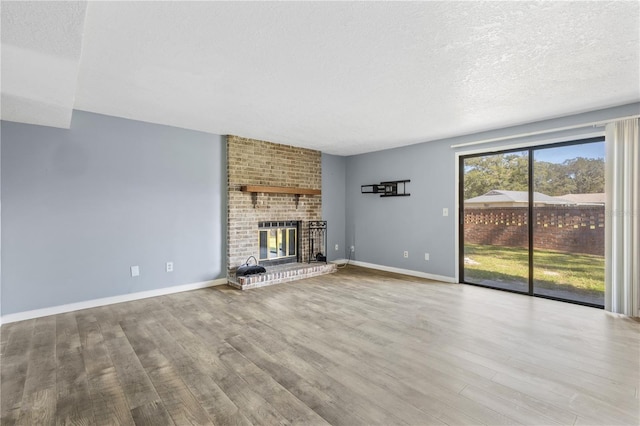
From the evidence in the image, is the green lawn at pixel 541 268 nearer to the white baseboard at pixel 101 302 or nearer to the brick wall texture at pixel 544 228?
the brick wall texture at pixel 544 228

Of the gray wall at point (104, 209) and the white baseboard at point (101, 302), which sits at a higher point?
the gray wall at point (104, 209)

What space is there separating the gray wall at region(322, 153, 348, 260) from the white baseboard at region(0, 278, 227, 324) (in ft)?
8.03

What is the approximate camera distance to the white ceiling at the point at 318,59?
1.68m

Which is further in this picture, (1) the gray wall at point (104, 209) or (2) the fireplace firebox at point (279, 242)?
(2) the fireplace firebox at point (279, 242)

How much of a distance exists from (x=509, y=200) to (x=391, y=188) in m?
1.89

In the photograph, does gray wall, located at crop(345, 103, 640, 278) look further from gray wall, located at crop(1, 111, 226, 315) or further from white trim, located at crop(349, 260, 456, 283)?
gray wall, located at crop(1, 111, 226, 315)

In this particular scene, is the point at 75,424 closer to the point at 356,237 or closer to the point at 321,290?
the point at 321,290

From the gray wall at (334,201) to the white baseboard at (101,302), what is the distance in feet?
8.03

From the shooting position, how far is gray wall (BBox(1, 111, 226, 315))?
124 inches

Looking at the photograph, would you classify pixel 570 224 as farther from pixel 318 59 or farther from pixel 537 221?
pixel 318 59

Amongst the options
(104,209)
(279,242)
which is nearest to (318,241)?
(279,242)

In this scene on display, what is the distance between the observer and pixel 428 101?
3.13m

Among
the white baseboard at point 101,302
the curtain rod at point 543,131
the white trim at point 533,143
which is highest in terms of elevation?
the curtain rod at point 543,131

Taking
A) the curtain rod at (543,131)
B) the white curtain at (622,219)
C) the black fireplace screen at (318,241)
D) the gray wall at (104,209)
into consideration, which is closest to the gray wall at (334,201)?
the black fireplace screen at (318,241)
